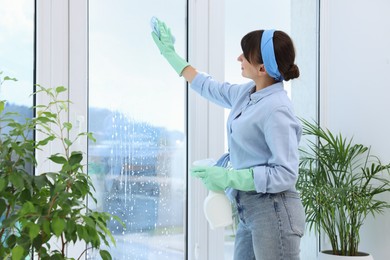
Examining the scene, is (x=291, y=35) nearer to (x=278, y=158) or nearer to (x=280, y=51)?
(x=280, y=51)

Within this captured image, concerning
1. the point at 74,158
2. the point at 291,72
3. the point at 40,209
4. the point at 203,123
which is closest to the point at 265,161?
the point at 291,72

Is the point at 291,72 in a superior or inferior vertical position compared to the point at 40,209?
superior

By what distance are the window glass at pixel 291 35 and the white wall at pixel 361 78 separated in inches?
2.3

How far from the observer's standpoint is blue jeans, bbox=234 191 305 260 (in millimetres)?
1925

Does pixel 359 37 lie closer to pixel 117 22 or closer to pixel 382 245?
pixel 382 245

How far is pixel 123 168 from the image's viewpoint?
229cm

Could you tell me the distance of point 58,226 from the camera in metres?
1.28

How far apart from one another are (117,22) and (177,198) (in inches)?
31.4

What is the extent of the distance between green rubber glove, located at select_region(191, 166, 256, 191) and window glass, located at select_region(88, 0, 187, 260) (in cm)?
39

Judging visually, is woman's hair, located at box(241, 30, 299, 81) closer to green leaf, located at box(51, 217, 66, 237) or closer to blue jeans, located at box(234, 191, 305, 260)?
blue jeans, located at box(234, 191, 305, 260)

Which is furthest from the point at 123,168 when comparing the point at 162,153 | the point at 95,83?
the point at 95,83

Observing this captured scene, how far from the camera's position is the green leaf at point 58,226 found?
1274mm

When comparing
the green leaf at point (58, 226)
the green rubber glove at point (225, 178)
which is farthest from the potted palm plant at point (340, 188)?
the green leaf at point (58, 226)

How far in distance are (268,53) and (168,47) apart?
0.46 m
